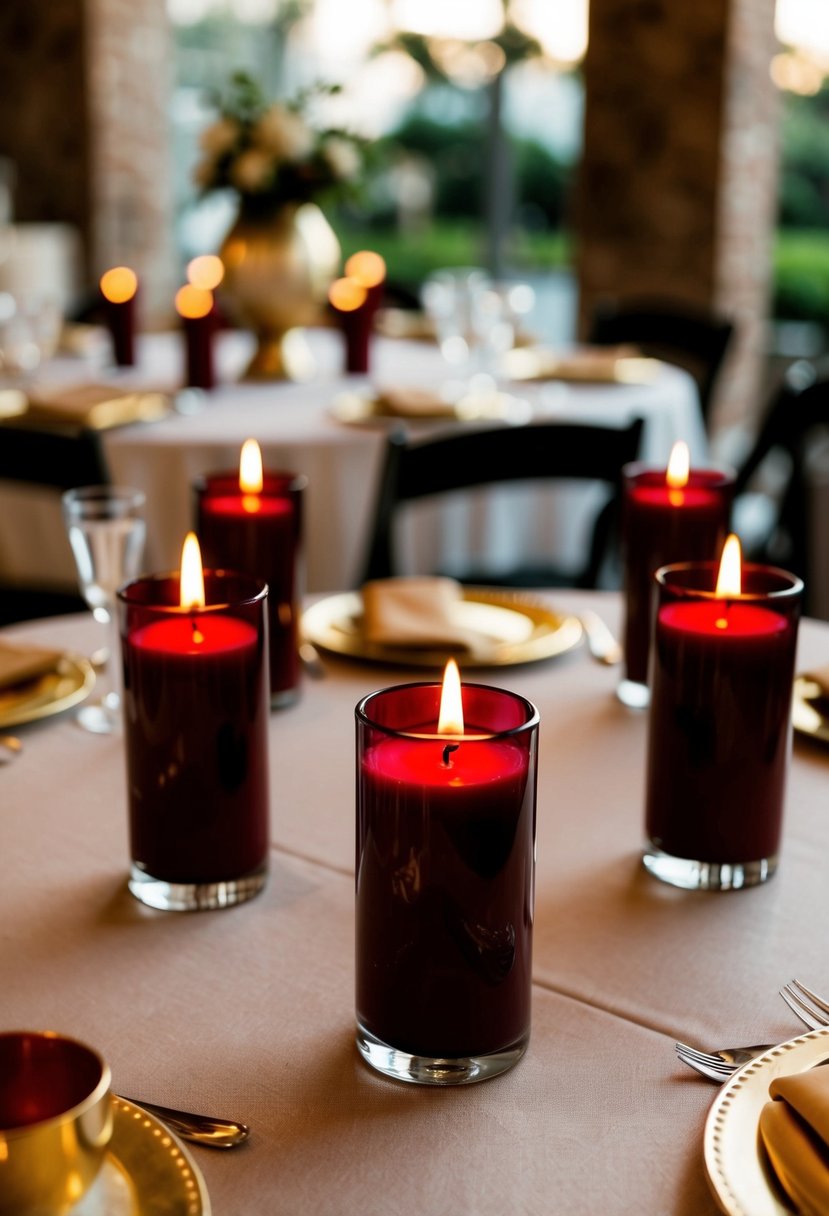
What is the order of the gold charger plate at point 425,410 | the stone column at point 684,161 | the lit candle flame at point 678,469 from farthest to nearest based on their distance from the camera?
the stone column at point 684,161
the gold charger plate at point 425,410
the lit candle flame at point 678,469

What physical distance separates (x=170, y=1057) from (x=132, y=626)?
0.80 ft

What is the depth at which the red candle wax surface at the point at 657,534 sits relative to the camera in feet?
3.62

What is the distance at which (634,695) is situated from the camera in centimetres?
110

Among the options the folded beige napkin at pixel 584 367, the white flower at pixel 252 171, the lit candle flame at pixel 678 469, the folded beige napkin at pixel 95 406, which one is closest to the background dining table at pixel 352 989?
the lit candle flame at pixel 678 469

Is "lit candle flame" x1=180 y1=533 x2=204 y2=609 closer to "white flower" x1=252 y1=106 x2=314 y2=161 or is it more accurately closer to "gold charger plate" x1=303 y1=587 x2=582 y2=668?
"gold charger plate" x1=303 y1=587 x2=582 y2=668

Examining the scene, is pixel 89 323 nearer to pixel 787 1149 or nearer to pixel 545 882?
pixel 545 882

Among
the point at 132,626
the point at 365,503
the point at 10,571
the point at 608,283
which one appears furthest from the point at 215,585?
the point at 608,283

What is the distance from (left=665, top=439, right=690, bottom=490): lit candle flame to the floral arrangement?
178 centimetres

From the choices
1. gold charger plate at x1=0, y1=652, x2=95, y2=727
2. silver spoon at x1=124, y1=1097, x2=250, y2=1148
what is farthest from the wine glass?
silver spoon at x1=124, y1=1097, x2=250, y2=1148

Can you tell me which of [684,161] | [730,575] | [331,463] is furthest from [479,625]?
[684,161]

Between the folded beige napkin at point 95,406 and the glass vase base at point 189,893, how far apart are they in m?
1.56

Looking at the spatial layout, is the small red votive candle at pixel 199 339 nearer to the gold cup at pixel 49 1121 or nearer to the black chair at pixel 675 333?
the black chair at pixel 675 333

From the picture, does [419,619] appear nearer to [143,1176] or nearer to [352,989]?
[352,989]

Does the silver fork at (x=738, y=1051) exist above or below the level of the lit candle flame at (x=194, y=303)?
below
